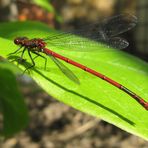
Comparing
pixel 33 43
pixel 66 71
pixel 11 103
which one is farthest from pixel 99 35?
pixel 66 71

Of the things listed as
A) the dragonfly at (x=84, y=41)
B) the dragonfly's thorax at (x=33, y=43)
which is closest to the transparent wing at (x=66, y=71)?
the dragonfly at (x=84, y=41)

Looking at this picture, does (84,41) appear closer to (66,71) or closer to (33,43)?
(33,43)

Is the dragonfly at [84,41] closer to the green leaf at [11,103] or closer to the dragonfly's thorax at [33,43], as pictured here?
the dragonfly's thorax at [33,43]

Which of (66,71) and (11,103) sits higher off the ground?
(66,71)

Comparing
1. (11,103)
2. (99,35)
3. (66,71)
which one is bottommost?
(11,103)

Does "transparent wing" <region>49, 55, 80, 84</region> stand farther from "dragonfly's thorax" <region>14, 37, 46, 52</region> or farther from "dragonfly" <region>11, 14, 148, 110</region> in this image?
"dragonfly's thorax" <region>14, 37, 46, 52</region>

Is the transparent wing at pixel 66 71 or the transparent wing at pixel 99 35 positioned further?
the transparent wing at pixel 99 35

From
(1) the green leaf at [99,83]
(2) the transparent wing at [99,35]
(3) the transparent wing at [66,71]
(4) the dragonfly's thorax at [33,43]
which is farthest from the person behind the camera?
(2) the transparent wing at [99,35]
